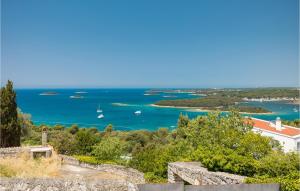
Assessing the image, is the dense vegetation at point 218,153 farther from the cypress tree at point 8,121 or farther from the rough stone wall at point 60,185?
the rough stone wall at point 60,185

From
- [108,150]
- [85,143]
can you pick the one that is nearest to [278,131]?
[108,150]

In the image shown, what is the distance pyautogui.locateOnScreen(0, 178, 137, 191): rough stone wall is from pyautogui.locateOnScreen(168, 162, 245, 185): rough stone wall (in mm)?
4066

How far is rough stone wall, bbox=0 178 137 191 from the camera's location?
4.59 meters

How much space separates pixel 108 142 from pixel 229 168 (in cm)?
1027

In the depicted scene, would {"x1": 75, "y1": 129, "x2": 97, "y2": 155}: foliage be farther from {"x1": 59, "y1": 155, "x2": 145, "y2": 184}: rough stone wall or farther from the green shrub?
the green shrub

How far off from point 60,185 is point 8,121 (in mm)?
18138

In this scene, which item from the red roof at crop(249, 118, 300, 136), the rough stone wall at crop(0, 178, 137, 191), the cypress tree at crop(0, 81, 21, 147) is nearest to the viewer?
the rough stone wall at crop(0, 178, 137, 191)

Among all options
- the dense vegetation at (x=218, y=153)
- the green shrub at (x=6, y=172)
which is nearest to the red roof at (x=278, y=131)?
the dense vegetation at (x=218, y=153)

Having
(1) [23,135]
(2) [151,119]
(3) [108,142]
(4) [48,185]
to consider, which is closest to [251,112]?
(2) [151,119]

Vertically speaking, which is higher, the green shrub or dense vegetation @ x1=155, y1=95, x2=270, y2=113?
the green shrub

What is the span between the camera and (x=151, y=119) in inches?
3593

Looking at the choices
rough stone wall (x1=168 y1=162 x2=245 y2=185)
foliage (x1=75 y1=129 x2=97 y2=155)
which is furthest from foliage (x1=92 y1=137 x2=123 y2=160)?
rough stone wall (x1=168 y1=162 x2=245 y2=185)

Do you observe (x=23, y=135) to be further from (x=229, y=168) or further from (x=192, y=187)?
(x=192, y=187)

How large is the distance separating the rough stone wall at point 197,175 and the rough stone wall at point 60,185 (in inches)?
160
